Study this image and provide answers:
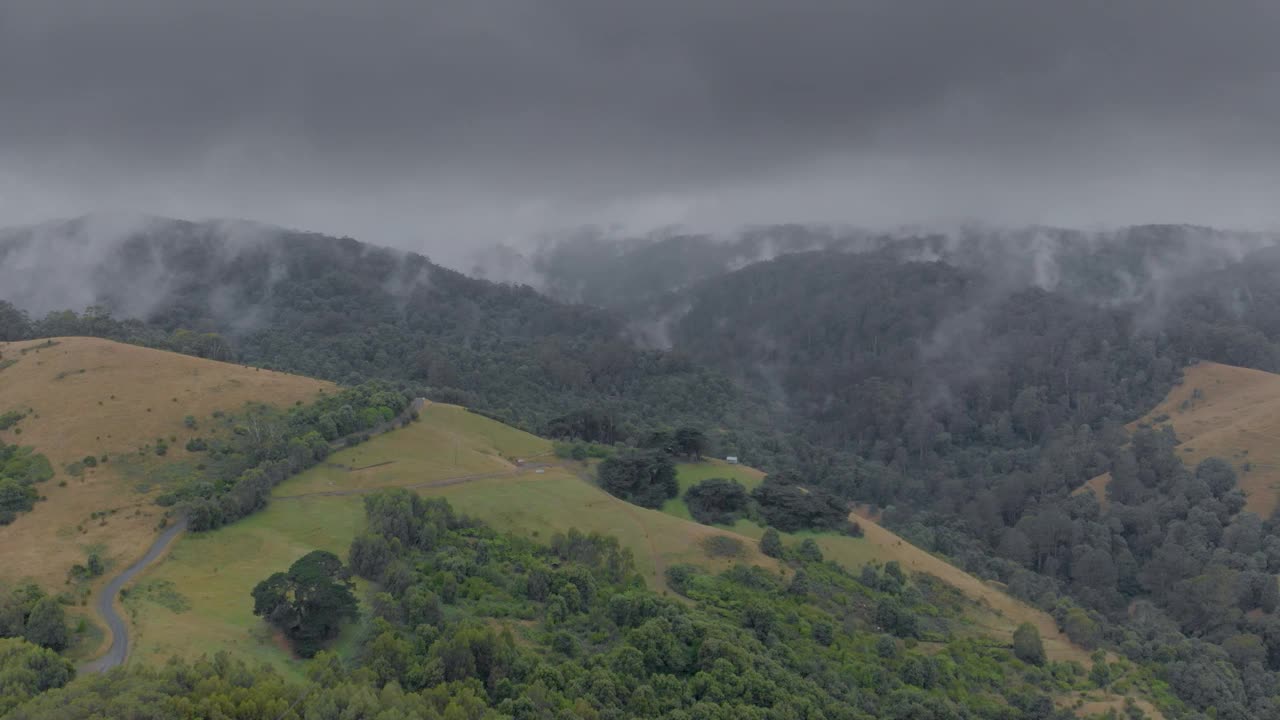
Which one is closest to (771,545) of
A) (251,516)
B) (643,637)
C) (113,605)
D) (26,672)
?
(643,637)

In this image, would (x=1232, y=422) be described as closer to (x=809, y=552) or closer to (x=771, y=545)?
(x=809, y=552)

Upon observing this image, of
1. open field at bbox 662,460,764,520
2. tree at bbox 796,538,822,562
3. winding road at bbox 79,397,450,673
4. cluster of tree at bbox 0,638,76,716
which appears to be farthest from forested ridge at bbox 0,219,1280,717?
cluster of tree at bbox 0,638,76,716

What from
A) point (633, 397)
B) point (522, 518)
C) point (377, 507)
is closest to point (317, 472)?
point (377, 507)

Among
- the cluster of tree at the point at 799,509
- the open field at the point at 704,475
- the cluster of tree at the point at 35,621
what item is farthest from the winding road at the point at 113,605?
the cluster of tree at the point at 799,509

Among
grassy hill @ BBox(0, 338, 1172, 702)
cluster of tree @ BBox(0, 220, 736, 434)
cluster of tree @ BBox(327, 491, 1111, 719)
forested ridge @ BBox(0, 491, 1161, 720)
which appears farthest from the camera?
cluster of tree @ BBox(0, 220, 736, 434)

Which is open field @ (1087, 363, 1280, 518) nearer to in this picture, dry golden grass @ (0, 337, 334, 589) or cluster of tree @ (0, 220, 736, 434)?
cluster of tree @ (0, 220, 736, 434)

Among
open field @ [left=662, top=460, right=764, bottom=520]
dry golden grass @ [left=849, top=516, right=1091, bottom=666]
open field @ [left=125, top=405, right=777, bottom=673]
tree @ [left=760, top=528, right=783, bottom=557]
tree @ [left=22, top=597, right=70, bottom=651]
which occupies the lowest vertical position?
dry golden grass @ [left=849, top=516, right=1091, bottom=666]

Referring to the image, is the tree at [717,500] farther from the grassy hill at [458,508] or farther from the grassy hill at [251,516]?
the grassy hill at [458,508]
